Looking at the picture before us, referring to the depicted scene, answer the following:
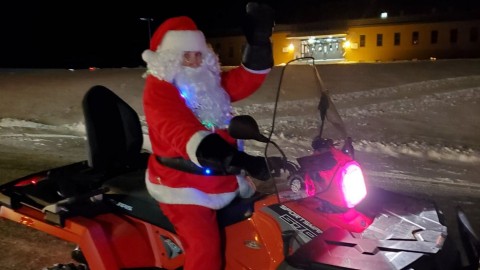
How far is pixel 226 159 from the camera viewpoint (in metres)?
2.47

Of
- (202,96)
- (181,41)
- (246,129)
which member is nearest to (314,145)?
(202,96)

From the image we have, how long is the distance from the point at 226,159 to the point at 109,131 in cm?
132

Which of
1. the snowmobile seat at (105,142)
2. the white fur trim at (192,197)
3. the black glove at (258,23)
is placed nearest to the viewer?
the white fur trim at (192,197)

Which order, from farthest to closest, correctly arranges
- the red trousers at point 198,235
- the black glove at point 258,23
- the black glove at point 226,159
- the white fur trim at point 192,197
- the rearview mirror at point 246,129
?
the black glove at point 258,23
the white fur trim at point 192,197
the red trousers at point 198,235
the black glove at point 226,159
the rearview mirror at point 246,129

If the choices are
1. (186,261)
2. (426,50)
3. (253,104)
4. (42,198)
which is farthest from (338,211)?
(426,50)

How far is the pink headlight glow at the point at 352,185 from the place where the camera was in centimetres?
262

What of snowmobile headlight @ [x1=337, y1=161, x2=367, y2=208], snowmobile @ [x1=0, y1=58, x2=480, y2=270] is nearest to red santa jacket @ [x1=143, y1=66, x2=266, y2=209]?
snowmobile @ [x1=0, y1=58, x2=480, y2=270]

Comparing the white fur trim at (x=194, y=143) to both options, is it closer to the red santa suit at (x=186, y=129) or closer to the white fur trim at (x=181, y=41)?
the red santa suit at (x=186, y=129)

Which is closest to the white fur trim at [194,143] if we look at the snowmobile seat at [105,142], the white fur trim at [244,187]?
the white fur trim at [244,187]

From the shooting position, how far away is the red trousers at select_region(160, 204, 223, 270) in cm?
268

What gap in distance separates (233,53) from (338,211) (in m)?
54.2

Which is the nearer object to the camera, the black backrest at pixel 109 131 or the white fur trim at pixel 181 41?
the white fur trim at pixel 181 41

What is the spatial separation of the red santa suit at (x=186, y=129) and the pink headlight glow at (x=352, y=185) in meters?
0.65

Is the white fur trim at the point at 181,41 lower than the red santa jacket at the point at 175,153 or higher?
higher
